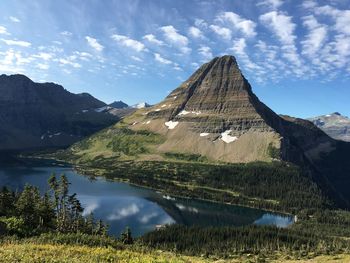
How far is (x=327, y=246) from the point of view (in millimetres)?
179375

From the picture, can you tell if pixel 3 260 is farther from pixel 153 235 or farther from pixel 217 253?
pixel 153 235

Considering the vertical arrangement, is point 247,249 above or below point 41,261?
below

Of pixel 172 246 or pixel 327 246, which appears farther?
pixel 327 246

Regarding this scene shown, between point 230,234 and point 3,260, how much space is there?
16493 cm

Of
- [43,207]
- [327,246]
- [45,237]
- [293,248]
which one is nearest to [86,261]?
[45,237]

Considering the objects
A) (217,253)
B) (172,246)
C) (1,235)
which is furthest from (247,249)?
(1,235)

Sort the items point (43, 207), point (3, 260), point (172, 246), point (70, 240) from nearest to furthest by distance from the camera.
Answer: point (3, 260), point (70, 240), point (43, 207), point (172, 246)

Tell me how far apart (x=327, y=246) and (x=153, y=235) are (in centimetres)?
7798

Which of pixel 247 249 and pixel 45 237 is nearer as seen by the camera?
pixel 45 237

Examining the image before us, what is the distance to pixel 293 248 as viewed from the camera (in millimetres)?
173875

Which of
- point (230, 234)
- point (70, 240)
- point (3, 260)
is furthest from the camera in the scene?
point (230, 234)

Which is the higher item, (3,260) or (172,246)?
(3,260)

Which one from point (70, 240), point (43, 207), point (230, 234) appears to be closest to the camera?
point (70, 240)

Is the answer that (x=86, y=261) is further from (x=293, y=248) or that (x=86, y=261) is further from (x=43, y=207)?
(x=293, y=248)
